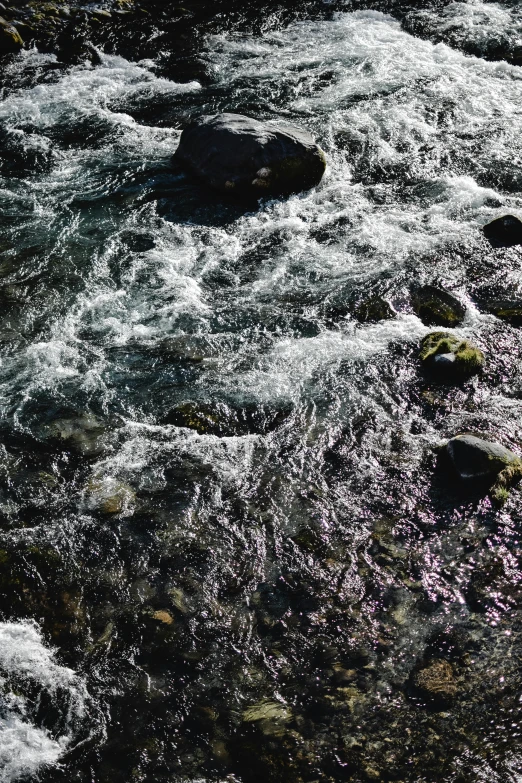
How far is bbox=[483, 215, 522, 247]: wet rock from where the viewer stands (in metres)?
9.88

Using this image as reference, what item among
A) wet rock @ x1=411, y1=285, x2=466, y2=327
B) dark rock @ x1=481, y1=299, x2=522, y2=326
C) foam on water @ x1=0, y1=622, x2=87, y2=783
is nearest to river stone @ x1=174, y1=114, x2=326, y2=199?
wet rock @ x1=411, y1=285, x2=466, y2=327

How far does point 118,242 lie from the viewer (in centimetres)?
1013

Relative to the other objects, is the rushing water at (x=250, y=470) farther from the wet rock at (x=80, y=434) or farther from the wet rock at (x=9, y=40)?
the wet rock at (x=9, y=40)

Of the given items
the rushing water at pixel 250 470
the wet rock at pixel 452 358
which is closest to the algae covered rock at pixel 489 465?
the rushing water at pixel 250 470

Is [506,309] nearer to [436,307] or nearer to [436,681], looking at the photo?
[436,307]

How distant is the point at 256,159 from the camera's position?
35.2ft

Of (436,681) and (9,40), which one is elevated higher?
(9,40)

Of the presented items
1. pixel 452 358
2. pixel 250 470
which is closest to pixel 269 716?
pixel 250 470

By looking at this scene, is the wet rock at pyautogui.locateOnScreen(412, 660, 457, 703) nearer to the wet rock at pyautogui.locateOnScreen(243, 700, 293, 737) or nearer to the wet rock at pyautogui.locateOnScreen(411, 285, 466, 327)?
the wet rock at pyautogui.locateOnScreen(243, 700, 293, 737)

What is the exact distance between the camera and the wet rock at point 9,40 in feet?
53.5

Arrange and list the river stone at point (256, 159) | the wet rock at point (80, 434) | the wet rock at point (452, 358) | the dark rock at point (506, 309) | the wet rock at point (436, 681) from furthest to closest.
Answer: the river stone at point (256, 159)
the dark rock at point (506, 309)
the wet rock at point (452, 358)
the wet rock at point (80, 434)
the wet rock at point (436, 681)

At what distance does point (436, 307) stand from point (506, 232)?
2.05m

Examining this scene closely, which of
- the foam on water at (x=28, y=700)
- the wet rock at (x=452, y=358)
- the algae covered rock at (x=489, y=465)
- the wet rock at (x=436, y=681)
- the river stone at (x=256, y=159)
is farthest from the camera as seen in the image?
the river stone at (x=256, y=159)

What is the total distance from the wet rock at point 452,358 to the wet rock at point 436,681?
338cm
